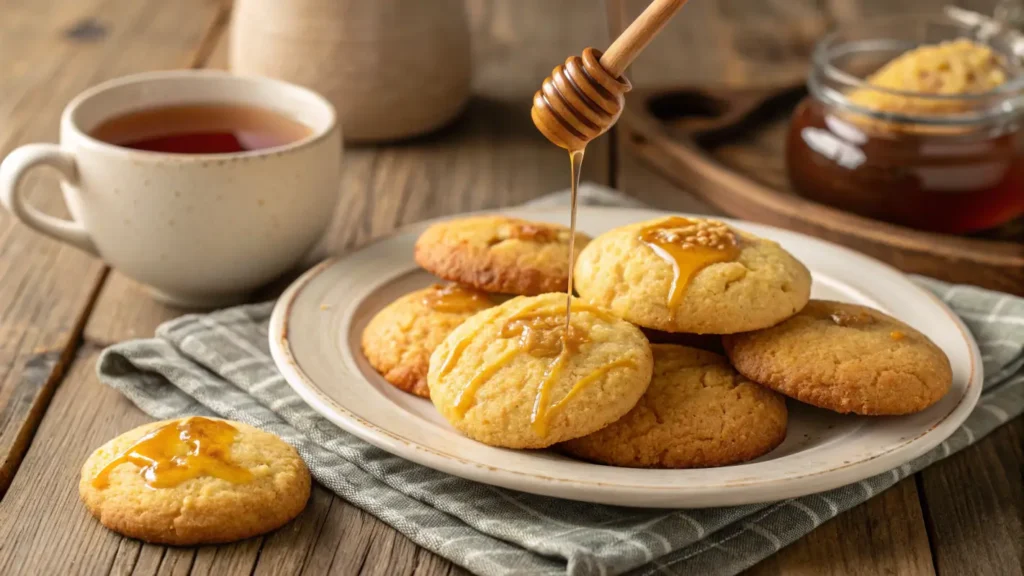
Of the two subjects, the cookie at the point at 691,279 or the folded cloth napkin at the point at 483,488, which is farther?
the cookie at the point at 691,279

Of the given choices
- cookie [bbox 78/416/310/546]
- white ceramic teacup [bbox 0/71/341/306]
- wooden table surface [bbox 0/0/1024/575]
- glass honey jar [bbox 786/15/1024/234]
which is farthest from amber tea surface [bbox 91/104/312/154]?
glass honey jar [bbox 786/15/1024/234]

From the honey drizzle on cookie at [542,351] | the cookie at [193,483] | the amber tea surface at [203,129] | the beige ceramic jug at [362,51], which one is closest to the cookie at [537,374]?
the honey drizzle on cookie at [542,351]

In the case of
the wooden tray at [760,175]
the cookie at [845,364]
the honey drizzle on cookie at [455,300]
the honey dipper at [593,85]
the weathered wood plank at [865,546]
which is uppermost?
the honey dipper at [593,85]

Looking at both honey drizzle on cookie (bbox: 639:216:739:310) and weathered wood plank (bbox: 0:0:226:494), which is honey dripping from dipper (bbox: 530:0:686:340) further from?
weathered wood plank (bbox: 0:0:226:494)

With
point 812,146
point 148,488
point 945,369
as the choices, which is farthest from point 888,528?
point 812,146

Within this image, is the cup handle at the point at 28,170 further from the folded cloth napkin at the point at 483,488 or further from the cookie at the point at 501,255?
the cookie at the point at 501,255

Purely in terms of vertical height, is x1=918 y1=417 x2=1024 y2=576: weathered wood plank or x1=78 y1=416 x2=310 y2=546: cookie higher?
x1=78 y1=416 x2=310 y2=546: cookie

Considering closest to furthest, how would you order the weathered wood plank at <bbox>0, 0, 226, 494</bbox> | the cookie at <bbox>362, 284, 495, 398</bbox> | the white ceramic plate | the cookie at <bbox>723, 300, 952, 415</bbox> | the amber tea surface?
the white ceramic plate
the cookie at <bbox>723, 300, 952, 415</bbox>
the cookie at <bbox>362, 284, 495, 398</bbox>
the weathered wood plank at <bbox>0, 0, 226, 494</bbox>
the amber tea surface
